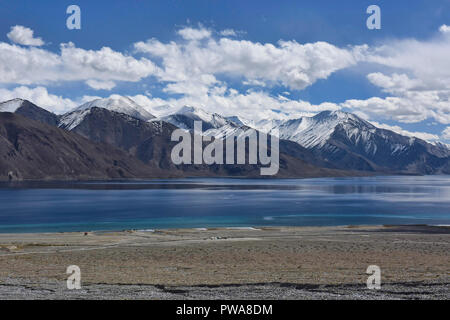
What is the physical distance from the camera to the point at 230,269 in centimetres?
3988

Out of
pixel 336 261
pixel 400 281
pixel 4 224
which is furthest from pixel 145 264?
pixel 4 224

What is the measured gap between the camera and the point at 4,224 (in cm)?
10838

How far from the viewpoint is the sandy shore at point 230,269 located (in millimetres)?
28094

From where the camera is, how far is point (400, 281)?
106ft

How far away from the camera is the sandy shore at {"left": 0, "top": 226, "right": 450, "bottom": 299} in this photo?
92.2ft
